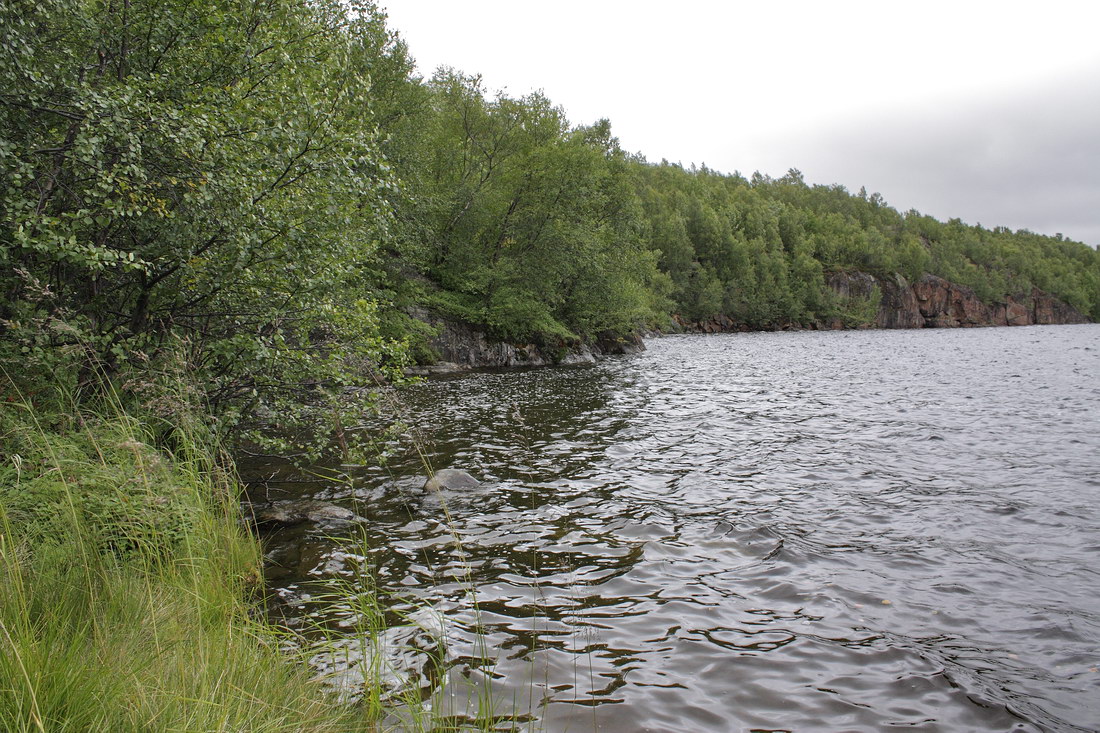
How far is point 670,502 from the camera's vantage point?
10.1 meters

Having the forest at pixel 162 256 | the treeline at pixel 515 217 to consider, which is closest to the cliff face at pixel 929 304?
the treeline at pixel 515 217

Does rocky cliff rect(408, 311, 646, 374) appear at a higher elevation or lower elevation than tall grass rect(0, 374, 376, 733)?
higher

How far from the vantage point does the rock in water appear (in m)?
10.6

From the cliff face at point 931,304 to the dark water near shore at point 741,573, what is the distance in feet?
429

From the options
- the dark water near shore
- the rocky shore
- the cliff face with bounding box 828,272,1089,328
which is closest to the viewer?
the dark water near shore

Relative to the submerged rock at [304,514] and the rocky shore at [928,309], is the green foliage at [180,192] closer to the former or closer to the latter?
the submerged rock at [304,514]

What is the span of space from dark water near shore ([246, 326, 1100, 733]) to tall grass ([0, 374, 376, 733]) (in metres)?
Result: 0.77

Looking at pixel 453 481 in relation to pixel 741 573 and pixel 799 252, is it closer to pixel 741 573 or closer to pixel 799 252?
pixel 741 573

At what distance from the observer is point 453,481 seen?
10.9m

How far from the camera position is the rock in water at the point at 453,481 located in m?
10.6

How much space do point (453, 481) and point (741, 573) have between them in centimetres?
537

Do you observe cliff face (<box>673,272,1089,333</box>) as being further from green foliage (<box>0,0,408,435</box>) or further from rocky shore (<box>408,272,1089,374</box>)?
green foliage (<box>0,0,408,435</box>)

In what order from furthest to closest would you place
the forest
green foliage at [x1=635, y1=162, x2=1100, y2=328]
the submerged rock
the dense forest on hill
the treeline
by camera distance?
green foliage at [x1=635, y1=162, x2=1100, y2=328]
the treeline
the submerged rock
the dense forest on hill
the forest

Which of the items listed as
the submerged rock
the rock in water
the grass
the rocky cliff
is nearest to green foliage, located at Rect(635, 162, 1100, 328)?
the rocky cliff
